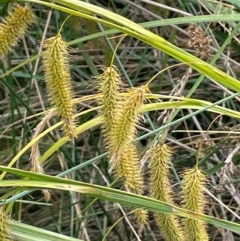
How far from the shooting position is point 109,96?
846mm

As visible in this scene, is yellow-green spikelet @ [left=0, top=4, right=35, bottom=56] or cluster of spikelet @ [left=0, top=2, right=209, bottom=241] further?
yellow-green spikelet @ [left=0, top=4, right=35, bottom=56]

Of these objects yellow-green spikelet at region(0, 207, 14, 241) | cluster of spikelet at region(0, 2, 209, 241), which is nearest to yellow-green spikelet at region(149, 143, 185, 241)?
cluster of spikelet at region(0, 2, 209, 241)

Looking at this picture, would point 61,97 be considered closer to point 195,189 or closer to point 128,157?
point 128,157

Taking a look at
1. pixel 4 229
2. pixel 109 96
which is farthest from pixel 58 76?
pixel 4 229

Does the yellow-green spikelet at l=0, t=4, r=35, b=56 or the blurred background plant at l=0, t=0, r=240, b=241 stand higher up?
the yellow-green spikelet at l=0, t=4, r=35, b=56

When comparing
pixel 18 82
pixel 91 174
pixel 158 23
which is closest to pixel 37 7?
pixel 18 82

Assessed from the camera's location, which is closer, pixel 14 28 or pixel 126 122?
pixel 126 122

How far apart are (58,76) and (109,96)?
76 mm

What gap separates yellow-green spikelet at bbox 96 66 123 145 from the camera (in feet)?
2.77

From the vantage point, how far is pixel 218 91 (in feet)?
6.78

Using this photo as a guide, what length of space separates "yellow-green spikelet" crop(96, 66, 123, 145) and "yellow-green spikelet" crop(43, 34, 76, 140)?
5 centimetres

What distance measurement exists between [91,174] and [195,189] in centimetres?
98

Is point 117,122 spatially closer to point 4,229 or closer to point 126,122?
point 126,122

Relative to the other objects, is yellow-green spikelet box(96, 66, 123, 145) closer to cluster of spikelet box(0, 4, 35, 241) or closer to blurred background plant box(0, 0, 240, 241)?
blurred background plant box(0, 0, 240, 241)
